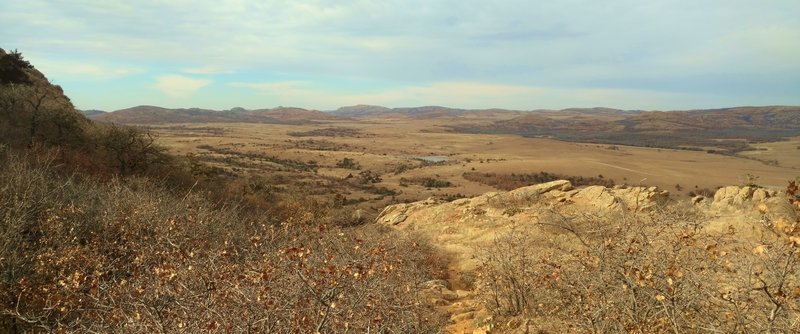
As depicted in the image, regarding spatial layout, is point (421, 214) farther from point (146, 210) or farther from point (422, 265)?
point (146, 210)

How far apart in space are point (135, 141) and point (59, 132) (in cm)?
294

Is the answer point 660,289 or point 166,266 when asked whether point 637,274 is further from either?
point 166,266

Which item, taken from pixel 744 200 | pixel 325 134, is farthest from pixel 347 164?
pixel 325 134

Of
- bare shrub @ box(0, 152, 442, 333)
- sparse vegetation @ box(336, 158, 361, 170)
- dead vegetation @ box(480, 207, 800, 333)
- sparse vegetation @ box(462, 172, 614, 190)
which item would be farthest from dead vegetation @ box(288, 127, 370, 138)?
dead vegetation @ box(480, 207, 800, 333)

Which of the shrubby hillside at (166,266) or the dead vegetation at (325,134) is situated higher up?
the shrubby hillside at (166,266)

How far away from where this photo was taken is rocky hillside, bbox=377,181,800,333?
4270mm

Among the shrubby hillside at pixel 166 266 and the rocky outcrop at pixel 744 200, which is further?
the rocky outcrop at pixel 744 200

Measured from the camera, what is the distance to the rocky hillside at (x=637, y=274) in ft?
14.0

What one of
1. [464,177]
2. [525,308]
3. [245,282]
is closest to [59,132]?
[245,282]

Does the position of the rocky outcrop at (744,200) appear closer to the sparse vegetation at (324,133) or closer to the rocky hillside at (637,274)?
the rocky hillside at (637,274)

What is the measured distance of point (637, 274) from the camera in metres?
4.24

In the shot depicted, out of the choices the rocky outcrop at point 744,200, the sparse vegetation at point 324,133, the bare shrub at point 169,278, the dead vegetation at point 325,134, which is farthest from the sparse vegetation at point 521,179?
the sparse vegetation at point 324,133

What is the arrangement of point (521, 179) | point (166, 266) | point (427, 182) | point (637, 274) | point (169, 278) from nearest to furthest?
point (637, 274) → point (169, 278) → point (166, 266) → point (427, 182) → point (521, 179)

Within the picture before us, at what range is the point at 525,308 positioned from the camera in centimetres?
729
